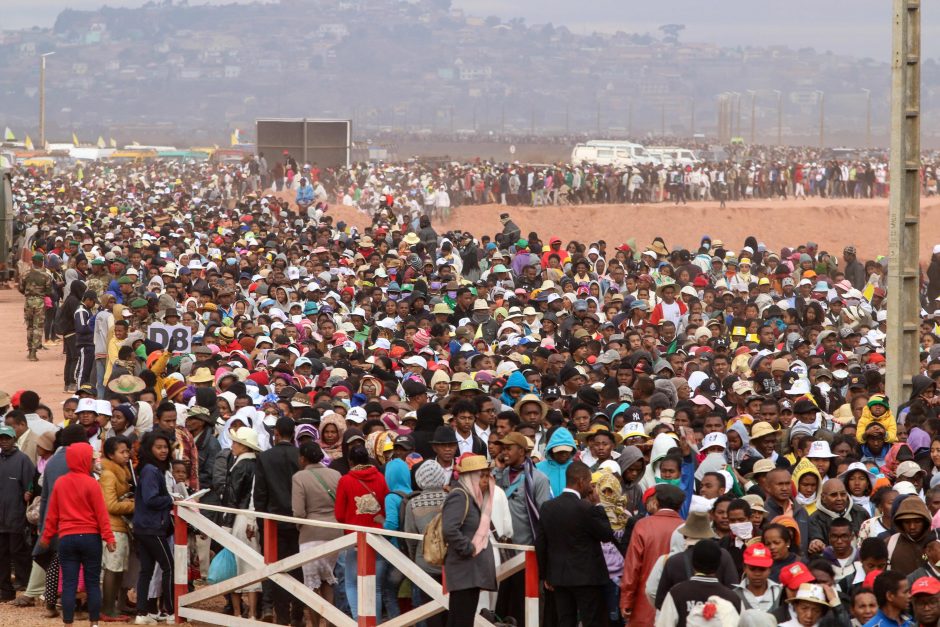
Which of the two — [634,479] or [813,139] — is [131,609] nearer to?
[634,479]

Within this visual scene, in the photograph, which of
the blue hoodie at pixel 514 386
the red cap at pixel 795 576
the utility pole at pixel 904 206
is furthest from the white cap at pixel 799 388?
the red cap at pixel 795 576

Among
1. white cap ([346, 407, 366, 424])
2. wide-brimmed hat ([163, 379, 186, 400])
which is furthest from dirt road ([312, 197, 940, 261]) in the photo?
white cap ([346, 407, 366, 424])

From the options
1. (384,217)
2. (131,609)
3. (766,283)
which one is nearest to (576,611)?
(131,609)

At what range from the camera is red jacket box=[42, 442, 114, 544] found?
10.1 m

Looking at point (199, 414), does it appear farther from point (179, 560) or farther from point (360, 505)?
point (360, 505)

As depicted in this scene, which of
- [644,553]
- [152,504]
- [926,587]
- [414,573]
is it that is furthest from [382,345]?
[926,587]

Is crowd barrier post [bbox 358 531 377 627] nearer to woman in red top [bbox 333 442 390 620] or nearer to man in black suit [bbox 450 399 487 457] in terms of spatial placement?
woman in red top [bbox 333 442 390 620]

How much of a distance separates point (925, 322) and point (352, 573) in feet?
34.1

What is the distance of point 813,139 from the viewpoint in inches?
6973

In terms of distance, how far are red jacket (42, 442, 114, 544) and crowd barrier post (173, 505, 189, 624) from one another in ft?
1.74

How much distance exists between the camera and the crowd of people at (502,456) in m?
8.53

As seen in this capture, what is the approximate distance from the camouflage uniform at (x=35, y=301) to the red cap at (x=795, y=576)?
57.0 ft

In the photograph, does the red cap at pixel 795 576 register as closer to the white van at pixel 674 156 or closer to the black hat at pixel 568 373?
the black hat at pixel 568 373

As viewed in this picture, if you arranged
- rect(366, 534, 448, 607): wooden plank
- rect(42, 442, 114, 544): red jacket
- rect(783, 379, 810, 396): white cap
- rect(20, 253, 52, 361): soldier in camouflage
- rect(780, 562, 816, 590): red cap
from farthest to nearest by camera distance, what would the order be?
rect(20, 253, 52, 361): soldier in camouflage → rect(783, 379, 810, 396): white cap → rect(42, 442, 114, 544): red jacket → rect(366, 534, 448, 607): wooden plank → rect(780, 562, 816, 590): red cap
